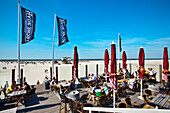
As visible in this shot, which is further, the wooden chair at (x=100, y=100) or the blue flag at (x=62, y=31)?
the blue flag at (x=62, y=31)

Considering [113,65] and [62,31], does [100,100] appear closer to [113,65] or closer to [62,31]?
[113,65]

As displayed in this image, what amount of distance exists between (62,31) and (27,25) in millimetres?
3437

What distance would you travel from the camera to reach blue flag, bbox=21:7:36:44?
7.40 meters

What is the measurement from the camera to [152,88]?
6059 millimetres

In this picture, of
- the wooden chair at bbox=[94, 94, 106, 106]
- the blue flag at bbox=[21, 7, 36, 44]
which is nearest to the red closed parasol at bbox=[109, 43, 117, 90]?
the wooden chair at bbox=[94, 94, 106, 106]

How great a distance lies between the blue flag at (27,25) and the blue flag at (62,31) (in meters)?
Result: 2.57

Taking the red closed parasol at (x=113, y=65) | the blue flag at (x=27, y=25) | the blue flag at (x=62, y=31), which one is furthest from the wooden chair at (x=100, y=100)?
the blue flag at (x=62, y=31)

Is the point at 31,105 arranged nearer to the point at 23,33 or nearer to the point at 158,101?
the point at 23,33

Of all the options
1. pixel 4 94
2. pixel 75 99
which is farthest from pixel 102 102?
pixel 4 94

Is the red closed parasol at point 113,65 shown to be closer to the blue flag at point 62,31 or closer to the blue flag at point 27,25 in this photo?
the blue flag at point 27,25

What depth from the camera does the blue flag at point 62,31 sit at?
10133 mm

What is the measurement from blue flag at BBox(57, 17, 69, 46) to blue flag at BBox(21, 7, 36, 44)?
257cm

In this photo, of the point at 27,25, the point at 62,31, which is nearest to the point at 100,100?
the point at 27,25

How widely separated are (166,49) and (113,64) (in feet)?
23.1
